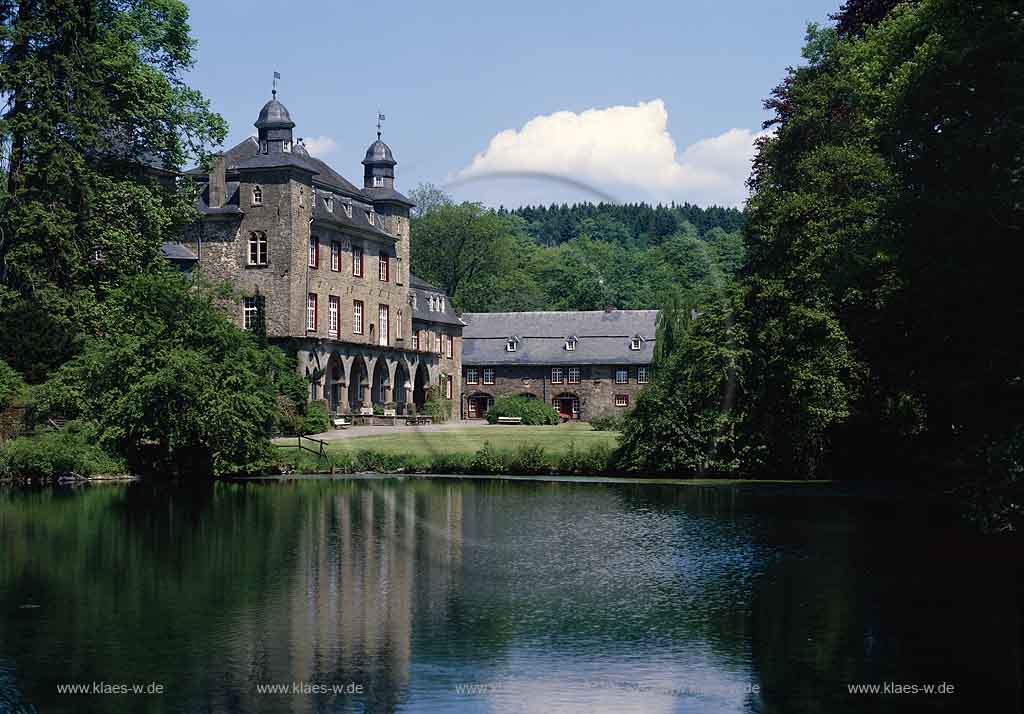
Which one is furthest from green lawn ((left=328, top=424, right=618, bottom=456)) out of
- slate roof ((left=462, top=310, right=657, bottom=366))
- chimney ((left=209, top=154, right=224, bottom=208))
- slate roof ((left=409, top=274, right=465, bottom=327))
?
slate roof ((left=462, top=310, right=657, bottom=366))

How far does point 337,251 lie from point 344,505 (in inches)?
1350

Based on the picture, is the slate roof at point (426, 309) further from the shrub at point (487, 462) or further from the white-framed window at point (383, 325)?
the shrub at point (487, 462)

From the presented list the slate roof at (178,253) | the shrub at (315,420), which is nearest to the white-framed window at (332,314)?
the shrub at (315,420)

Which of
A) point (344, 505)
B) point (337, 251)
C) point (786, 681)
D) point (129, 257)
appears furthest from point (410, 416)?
point (786, 681)

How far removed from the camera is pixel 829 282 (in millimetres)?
34125

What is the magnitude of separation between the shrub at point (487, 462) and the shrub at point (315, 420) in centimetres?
1133

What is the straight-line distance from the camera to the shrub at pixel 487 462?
152 feet

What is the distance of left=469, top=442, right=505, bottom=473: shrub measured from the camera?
46344 mm

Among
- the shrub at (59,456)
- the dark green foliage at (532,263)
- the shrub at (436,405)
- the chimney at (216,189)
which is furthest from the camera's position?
the dark green foliage at (532,263)

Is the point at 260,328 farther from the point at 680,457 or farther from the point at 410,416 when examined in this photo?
the point at 680,457

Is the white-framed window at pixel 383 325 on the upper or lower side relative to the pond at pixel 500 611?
upper

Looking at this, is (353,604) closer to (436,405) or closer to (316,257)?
(316,257)

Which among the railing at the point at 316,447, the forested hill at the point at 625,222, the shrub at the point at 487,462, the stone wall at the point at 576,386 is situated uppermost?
the forested hill at the point at 625,222

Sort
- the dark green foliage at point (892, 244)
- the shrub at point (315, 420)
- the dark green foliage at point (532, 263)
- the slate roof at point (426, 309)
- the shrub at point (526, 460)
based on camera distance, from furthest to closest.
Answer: the dark green foliage at point (532, 263)
the slate roof at point (426, 309)
the shrub at point (315, 420)
the shrub at point (526, 460)
the dark green foliage at point (892, 244)
